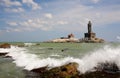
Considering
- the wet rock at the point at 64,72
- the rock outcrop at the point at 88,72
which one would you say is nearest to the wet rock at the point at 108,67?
the rock outcrop at the point at 88,72

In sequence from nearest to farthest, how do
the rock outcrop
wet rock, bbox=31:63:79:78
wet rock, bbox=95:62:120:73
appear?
the rock outcrop, wet rock, bbox=31:63:79:78, wet rock, bbox=95:62:120:73

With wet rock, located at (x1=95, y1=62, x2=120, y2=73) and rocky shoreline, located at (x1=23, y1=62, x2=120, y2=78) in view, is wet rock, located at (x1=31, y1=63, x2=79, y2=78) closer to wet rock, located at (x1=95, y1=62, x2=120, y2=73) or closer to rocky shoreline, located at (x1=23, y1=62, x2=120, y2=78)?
rocky shoreline, located at (x1=23, y1=62, x2=120, y2=78)

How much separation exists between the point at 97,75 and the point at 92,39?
572ft

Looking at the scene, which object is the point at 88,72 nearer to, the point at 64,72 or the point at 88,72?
the point at 88,72

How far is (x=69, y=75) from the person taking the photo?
57.6 feet

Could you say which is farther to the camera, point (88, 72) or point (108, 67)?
point (108, 67)

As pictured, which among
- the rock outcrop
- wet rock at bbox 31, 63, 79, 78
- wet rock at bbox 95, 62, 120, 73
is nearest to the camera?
the rock outcrop

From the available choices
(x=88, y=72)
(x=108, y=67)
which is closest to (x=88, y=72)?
(x=88, y=72)

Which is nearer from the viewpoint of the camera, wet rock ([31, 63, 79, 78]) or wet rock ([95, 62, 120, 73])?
wet rock ([31, 63, 79, 78])

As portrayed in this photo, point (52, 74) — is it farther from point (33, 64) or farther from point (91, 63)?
point (33, 64)

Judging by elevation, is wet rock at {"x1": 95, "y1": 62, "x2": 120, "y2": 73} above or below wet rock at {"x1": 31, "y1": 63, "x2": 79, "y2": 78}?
above

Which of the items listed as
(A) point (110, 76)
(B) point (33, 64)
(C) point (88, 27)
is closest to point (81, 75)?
(A) point (110, 76)

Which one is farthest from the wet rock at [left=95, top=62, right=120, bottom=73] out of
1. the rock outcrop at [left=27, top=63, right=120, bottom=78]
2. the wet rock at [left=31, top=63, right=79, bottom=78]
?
the wet rock at [left=31, top=63, right=79, bottom=78]

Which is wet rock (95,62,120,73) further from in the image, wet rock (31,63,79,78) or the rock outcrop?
wet rock (31,63,79,78)
